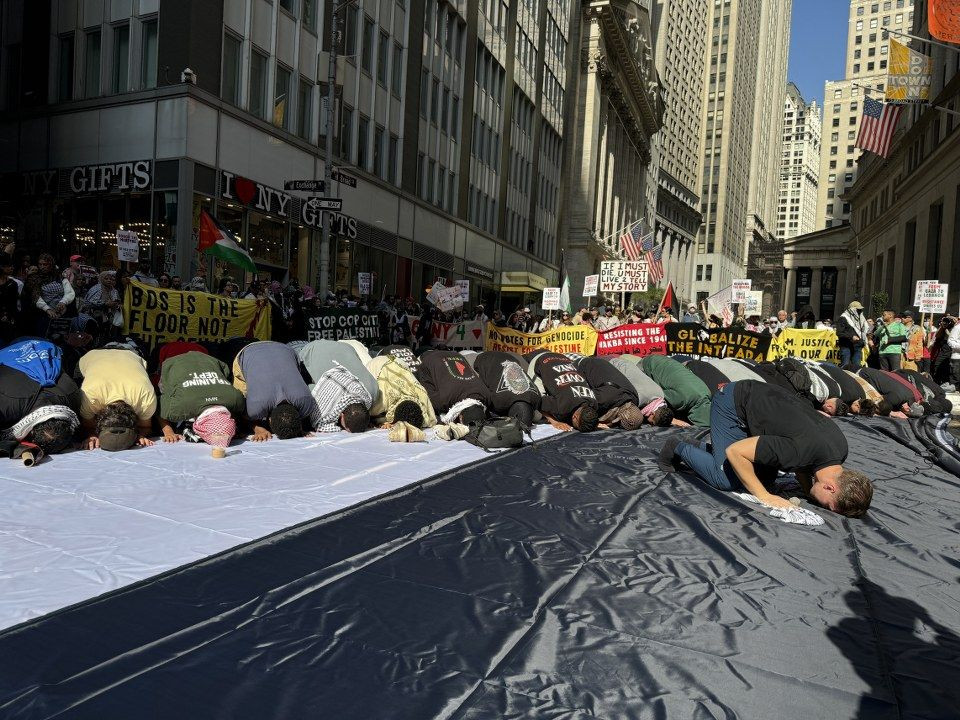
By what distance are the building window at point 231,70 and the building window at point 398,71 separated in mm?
9003

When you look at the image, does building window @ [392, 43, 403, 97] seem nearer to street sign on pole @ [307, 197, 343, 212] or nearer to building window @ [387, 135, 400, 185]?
building window @ [387, 135, 400, 185]

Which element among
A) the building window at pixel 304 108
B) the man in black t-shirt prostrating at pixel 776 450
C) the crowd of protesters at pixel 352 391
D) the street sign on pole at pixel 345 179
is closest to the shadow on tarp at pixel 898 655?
the man in black t-shirt prostrating at pixel 776 450

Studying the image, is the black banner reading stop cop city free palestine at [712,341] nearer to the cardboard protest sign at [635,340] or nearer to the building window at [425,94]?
the cardboard protest sign at [635,340]

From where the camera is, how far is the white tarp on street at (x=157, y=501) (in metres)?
3.70

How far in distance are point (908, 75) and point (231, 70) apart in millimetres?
22490

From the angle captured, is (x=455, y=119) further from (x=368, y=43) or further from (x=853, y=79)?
(x=853, y=79)

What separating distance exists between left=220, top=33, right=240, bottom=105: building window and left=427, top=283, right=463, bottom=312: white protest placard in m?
7.68

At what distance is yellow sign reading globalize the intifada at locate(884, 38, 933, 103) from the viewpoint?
25.3 metres

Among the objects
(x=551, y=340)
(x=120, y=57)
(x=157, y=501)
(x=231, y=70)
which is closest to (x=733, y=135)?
(x=231, y=70)

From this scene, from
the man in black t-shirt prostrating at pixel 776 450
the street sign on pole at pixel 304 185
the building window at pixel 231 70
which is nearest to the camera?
the man in black t-shirt prostrating at pixel 776 450

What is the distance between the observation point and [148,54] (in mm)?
18922

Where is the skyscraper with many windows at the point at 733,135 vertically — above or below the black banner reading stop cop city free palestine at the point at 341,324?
above

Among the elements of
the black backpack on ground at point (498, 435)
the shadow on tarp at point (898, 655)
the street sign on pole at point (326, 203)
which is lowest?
the shadow on tarp at point (898, 655)

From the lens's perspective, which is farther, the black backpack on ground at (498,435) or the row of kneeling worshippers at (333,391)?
the black backpack on ground at (498,435)
